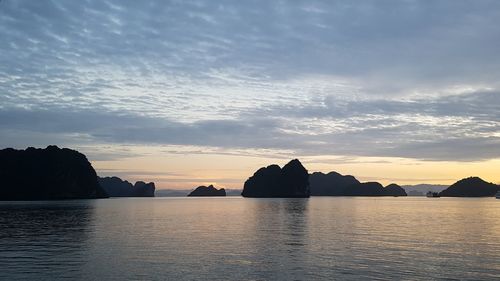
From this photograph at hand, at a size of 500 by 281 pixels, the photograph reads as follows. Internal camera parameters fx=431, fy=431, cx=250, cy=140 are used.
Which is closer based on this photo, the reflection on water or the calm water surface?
the calm water surface

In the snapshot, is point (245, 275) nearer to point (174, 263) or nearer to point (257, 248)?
point (174, 263)

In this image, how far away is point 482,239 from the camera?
72812 mm

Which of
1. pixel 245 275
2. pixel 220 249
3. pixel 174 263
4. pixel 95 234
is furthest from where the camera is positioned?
pixel 95 234

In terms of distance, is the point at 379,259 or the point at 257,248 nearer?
the point at 379,259

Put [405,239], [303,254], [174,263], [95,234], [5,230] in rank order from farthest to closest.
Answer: [5,230] → [95,234] → [405,239] → [303,254] → [174,263]

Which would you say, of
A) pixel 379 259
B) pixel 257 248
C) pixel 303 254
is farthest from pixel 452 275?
pixel 257 248

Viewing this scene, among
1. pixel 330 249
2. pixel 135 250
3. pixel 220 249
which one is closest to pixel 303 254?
pixel 330 249

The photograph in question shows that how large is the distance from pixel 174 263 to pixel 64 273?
11036mm

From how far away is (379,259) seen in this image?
4934 centimetres

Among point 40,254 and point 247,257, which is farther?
point 40,254

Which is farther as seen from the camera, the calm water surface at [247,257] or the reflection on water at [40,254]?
the reflection on water at [40,254]

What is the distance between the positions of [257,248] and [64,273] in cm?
2577

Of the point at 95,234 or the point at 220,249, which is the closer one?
the point at 220,249

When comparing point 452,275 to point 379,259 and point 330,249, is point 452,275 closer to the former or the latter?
point 379,259
